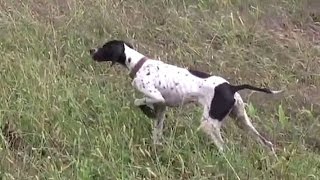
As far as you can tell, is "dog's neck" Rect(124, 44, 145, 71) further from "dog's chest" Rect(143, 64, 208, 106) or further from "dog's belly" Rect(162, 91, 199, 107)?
"dog's belly" Rect(162, 91, 199, 107)

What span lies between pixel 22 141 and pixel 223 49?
3.20 m

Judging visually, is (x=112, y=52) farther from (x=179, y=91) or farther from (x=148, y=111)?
(x=179, y=91)

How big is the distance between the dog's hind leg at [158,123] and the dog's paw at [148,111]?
41 millimetres

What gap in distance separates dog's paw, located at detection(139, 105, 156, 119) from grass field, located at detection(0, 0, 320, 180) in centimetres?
5

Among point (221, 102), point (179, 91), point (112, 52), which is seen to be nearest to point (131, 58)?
point (112, 52)

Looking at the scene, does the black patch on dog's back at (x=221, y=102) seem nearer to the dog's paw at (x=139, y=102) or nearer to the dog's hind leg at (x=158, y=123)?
the dog's hind leg at (x=158, y=123)

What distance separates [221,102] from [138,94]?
1038 millimetres

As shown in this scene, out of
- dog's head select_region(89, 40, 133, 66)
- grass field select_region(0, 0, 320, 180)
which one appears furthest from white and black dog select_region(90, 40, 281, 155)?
grass field select_region(0, 0, 320, 180)

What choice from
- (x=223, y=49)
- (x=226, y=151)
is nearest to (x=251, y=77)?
(x=223, y=49)

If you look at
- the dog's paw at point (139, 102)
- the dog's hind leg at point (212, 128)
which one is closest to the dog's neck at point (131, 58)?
the dog's paw at point (139, 102)

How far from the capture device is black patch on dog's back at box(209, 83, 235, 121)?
562 centimetres

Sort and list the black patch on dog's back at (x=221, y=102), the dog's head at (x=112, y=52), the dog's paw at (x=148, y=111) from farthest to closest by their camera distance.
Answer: the dog's head at (x=112, y=52), the dog's paw at (x=148, y=111), the black patch on dog's back at (x=221, y=102)

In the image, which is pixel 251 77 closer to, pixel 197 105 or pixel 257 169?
pixel 197 105

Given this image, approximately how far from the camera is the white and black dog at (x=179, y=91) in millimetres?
5668
